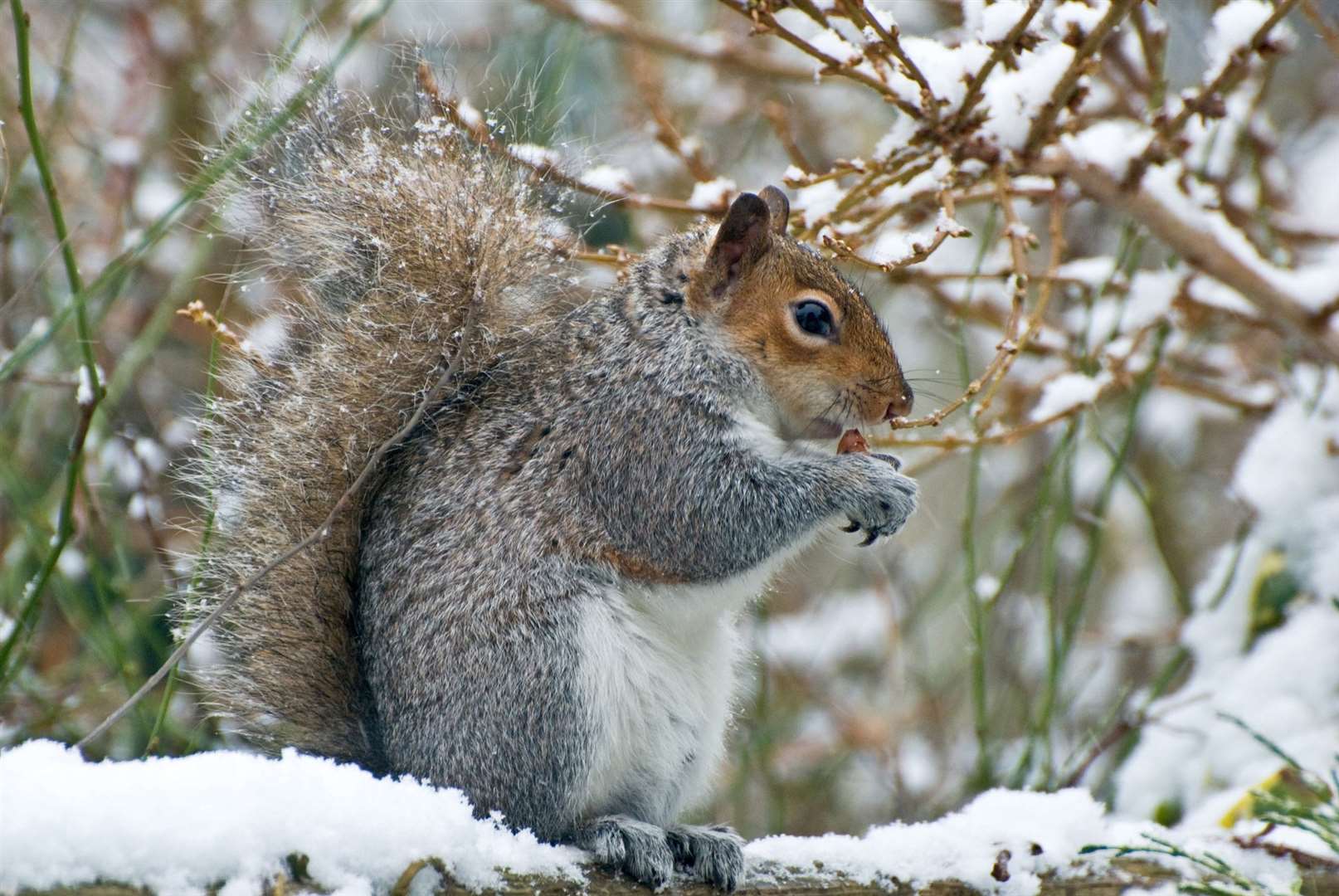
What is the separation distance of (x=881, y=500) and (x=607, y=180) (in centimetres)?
71

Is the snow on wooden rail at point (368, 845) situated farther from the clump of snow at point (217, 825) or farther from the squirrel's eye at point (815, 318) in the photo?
the squirrel's eye at point (815, 318)

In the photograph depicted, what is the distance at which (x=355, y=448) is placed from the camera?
6.17ft

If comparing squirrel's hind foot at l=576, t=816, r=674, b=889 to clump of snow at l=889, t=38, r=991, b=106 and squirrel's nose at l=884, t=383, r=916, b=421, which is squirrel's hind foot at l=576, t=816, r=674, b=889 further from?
clump of snow at l=889, t=38, r=991, b=106

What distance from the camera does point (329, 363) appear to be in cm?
190

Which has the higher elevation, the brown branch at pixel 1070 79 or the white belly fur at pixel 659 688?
the brown branch at pixel 1070 79

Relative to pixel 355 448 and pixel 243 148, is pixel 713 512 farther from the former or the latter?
pixel 243 148

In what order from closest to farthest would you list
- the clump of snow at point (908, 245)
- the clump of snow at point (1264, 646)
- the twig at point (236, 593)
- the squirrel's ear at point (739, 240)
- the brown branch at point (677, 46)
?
1. the twig at point (236, 593)
2. the clump of snow at point (908, 245)
3. the squirrel's ear at point (739, 240)
4. the clump of snow at point (1264, 646)
5. the brown branch at point (677, 46)

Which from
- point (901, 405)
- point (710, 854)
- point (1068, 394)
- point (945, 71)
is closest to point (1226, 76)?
point (945, 71)

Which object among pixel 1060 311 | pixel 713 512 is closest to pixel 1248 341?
pixel 1060 311

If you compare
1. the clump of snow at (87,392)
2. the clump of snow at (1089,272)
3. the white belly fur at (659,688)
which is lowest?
the white belly fur at (659,688)

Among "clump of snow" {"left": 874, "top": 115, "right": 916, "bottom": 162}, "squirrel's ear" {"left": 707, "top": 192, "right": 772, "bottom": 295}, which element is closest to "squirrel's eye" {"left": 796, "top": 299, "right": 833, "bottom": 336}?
"squirrel's ear" {"left": 707, "top": 192, "right": 772, "bottom": 295}

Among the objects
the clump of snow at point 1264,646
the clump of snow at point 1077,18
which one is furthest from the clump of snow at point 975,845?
the clump of snow at point 1077,18

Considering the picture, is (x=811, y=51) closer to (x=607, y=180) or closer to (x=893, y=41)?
(x=893, y=41)

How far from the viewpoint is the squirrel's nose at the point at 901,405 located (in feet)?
6.58
